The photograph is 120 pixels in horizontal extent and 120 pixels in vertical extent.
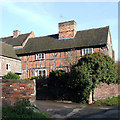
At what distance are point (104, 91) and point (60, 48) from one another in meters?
11.4

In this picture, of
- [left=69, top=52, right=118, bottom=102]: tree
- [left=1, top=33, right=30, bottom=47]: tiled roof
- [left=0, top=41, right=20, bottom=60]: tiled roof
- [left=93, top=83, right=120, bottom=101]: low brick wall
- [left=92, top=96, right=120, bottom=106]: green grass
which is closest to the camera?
[left=92, top=96, right=120, bottom=106]: green grass

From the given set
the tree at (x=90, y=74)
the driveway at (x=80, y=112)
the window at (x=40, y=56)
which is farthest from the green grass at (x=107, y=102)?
the window at (x=40, y=56)

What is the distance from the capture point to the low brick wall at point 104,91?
1377 cm

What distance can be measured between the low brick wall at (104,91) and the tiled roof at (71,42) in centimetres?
836

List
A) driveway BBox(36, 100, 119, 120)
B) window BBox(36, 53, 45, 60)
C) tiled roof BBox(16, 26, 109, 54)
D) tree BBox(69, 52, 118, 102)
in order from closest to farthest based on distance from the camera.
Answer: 1. driveway BBox(36, 100, 119, 120)
2. tree BBox(69, 52, 118, 102)
3. tiled roof BBox(16, 26, 109, 54)
4. window BBox(36, 53, 45, 60)

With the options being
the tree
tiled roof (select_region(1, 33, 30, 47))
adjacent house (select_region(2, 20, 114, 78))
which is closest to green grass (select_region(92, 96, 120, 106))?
the tree

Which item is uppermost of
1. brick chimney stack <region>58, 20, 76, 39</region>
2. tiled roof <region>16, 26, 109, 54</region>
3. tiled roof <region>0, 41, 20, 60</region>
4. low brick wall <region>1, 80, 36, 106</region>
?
brick chimney stack <region>58, 20, 76, 39</region>

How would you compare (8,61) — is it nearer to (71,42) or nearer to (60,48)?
(60,48)

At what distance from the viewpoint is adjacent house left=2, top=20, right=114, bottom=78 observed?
22.9 metres

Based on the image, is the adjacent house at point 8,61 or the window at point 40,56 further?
the window at point 40,56

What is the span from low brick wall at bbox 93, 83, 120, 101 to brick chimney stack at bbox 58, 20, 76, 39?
12743 mm

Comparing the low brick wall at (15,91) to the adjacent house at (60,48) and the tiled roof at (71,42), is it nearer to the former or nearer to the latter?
the adjacent house at (60,48)

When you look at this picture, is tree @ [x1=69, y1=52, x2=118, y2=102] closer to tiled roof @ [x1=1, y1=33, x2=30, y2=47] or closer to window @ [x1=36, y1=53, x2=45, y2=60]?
window @ [x1=36, y1=53, x2=45, y2=60]

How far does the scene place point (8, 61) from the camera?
78.3 ft
